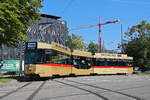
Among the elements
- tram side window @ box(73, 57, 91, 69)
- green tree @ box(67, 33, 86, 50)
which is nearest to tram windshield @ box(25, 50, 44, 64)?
tram side window @ box(73, 57, 91, 69)

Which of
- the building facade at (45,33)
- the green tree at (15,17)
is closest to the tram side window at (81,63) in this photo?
the green tree at (15,17)

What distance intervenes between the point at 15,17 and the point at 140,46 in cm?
2753

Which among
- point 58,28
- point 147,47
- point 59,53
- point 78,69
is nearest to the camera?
point 59,53

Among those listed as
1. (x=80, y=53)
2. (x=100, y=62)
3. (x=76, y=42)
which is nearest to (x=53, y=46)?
(x=80, y=53)

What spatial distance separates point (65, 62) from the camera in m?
20.5

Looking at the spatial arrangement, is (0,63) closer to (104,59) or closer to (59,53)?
(59,53)

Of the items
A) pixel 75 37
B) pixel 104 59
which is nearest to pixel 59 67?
pixel 104 59

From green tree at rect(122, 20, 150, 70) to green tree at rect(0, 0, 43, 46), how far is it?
77.3ft

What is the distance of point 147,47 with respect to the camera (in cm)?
3575

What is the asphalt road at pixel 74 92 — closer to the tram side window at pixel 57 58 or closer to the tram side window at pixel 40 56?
the tram side window at pixel 40 56

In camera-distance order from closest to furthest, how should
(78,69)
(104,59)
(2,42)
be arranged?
(2,42) → (78,69) → (104,59)

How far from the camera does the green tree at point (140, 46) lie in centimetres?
3556

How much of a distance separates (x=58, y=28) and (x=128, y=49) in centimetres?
2778

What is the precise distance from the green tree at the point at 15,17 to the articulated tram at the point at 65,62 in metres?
1.63
